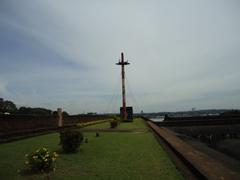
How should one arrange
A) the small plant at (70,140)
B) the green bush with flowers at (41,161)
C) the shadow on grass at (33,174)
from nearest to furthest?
the shadow on grass at (33,174) < the green bush with flowers at (41,161) < the small plant at (70,140)

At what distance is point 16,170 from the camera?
6.29 metres

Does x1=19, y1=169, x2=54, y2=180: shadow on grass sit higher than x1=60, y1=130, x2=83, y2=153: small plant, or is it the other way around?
x1=60, y1=130, x2=83, y2=153: small plant

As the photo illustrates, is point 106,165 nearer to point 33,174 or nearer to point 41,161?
point 41,161

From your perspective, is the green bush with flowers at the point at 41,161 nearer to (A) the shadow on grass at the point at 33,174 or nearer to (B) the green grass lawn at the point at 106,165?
(A) the shadow on grass at the point at 33,174

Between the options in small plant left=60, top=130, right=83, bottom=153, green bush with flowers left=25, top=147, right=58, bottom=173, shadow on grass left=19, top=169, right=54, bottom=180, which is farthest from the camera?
small plant left=60, top=130, right=83, bottom=153

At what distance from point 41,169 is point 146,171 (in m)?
2.37

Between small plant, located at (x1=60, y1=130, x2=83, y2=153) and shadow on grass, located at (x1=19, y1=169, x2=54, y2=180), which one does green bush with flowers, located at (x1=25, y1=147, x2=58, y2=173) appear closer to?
shadow on grass, located at (x1=19, y1=169, x2=54, y2=180)

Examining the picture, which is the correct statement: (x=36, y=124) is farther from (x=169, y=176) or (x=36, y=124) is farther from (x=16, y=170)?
(x=169, y=176)

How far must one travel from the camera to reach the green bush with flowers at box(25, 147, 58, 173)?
5.93m

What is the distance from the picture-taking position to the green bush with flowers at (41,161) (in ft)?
19.5

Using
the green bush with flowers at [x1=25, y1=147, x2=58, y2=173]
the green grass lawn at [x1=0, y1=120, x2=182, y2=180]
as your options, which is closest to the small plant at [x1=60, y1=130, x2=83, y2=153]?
the green grass lawn at [x1=0, y1=120, x2=182, y2=180]

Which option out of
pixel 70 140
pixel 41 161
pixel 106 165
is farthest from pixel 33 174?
pixel 70 140

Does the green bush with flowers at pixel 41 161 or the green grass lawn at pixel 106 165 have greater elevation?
the green bush with flowers at pixel 41 161

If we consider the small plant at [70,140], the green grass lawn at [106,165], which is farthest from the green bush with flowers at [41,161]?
Answer: the small plant at [70,140]
